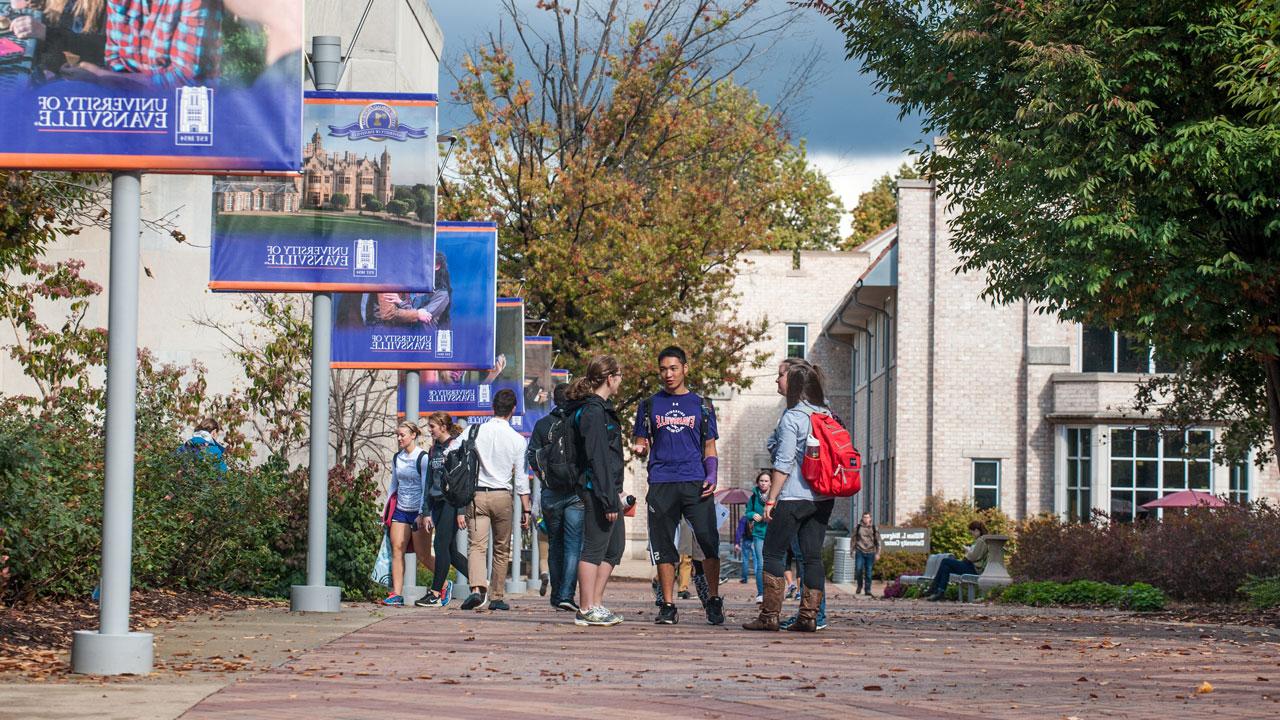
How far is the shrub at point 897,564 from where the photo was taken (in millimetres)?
37188

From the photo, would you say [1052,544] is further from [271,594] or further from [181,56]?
[181,56]

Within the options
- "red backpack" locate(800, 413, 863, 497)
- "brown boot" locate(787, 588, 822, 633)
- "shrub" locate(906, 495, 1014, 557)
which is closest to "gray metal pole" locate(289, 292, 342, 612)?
"brown boot" locate(787, 588, 822, 633)

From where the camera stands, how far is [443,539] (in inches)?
604

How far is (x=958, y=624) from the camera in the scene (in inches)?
561

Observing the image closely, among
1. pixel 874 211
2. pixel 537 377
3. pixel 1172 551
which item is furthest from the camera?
pixel 874 211

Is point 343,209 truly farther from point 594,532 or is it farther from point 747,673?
point 747,673

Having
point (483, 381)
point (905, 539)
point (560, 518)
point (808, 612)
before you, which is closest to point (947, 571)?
point (483, 381)

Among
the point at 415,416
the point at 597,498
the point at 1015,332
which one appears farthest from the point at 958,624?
the point at 1015,332

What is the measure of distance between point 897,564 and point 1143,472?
6.14 metres

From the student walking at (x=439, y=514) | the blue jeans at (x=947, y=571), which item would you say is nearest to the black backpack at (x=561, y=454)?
the student walking at (x=439, y=514)

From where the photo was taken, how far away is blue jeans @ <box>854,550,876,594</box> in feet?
98.9

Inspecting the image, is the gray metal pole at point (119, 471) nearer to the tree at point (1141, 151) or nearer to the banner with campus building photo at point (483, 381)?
the tree at point (1141, 151)

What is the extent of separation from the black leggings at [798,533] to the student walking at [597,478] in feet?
3.31

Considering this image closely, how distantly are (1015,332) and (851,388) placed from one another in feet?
58.1
